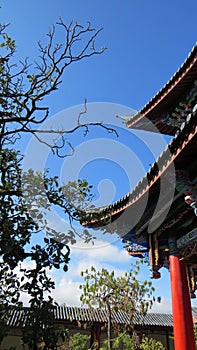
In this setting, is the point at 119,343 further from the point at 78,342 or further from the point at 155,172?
the point at 78,342

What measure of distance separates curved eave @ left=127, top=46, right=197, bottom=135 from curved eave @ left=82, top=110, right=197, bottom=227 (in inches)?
88.6

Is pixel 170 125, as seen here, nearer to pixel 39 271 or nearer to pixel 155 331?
pixel 39 271

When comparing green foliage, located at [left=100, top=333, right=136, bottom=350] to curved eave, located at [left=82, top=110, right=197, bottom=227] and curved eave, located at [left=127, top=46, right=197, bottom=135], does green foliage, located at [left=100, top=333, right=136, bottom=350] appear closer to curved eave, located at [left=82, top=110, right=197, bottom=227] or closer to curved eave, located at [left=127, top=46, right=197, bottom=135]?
curved eave, located at [left=82, top=110, right=197, bottom=227]

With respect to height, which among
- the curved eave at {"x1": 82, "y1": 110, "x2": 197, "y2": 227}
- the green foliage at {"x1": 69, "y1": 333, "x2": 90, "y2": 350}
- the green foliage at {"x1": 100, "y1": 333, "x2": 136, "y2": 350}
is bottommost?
the green foliage at {"x1": 69, "y1": 333, "x2": 90, "y2": 350}

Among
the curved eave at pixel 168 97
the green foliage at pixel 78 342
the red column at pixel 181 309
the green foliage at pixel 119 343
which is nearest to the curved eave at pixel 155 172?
the red column at pixel 181 309

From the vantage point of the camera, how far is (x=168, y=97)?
24.0 feet

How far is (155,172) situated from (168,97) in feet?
9.20

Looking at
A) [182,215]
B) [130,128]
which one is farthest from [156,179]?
[130,128]

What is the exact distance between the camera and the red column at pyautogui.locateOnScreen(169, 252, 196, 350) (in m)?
5.99

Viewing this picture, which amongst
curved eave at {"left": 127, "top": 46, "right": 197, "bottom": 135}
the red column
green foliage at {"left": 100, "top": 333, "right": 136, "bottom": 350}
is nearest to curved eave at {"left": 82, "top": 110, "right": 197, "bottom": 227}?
the red column

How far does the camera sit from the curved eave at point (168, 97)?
6.28m

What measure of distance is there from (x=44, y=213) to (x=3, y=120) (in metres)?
1.19

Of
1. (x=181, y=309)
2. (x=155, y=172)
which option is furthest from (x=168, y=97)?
(x=181, y=309)

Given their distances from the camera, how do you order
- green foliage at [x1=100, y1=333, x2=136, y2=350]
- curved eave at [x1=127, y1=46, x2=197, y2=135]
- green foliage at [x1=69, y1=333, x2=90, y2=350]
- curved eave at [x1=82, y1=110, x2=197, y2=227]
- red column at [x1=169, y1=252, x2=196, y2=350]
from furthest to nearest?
green foliage at [x1=69, y1=333, x2=90, y2=350] → green foliage at [x1=100, y1=333, x2=136, y2=350] → curved eave at [x1=127, y1=46, x2=197, y2=135] → red column at [x1=169, y1=252, x2=196, y2=350] → curved eave at [x1=82, y1=110, x2=197, y2=227]
